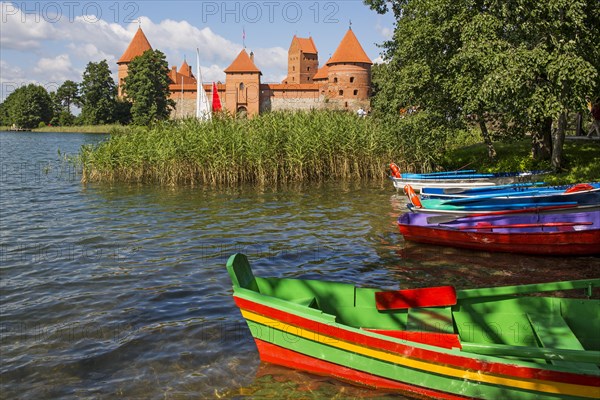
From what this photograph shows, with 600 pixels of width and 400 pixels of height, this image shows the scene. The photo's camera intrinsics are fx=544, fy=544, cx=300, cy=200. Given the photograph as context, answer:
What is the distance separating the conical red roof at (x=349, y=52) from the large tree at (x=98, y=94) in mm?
34651

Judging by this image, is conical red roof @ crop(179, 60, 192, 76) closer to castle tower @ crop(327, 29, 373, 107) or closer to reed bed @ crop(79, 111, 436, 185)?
castle tower @ crop(327, 29, 373, 107)

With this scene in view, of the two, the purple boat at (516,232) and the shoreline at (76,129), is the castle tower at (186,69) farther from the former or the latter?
the purple boat at (516,232)

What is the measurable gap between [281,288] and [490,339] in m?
2.45

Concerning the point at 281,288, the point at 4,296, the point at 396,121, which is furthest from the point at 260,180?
the point at 281,288

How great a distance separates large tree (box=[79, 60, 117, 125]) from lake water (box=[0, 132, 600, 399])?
69.1 meters

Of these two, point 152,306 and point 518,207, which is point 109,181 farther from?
point 518,207

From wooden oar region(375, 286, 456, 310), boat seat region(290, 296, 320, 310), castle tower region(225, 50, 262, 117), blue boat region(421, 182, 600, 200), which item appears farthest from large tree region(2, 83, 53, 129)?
wooden oar region(375, 286, 456, 310)

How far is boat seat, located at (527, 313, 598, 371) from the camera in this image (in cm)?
528

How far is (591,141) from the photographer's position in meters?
20.5

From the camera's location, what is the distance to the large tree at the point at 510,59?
13719 millimetres

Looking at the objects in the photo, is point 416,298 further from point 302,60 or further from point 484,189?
point 302,60

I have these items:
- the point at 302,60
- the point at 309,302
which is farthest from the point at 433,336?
the point at 302,60

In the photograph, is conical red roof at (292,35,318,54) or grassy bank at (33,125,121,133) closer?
grassy bank at (33,125,121,133)

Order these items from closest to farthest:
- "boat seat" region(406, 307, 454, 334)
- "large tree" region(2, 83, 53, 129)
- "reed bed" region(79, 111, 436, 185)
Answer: "boat seat" region(406, 307, 454, 334)
"reed bed" region(79, 111, 436, 185)
"large tree" region(2, 83, 53, 129)
